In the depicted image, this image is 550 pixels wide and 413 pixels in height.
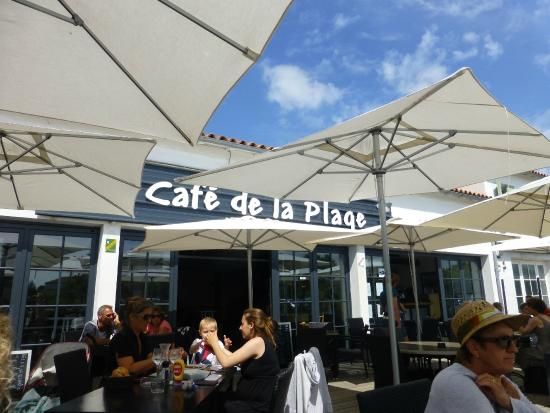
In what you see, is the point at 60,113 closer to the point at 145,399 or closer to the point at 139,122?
the point at 139,122

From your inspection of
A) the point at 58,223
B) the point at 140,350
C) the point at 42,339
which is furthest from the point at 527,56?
the point at 42,339

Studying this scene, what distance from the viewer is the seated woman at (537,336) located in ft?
16.9

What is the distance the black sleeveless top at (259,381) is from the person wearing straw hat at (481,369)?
1.88 m

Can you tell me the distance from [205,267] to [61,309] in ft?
20.6

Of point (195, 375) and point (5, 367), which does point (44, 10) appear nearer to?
point (5, 367)

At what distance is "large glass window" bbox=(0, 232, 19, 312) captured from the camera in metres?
6.45

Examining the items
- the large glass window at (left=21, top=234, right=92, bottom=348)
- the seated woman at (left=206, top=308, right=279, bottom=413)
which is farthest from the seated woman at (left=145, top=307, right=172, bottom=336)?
the seated woman at (left=206, top=308, right=279, bottom=413)

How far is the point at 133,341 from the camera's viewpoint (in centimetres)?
339

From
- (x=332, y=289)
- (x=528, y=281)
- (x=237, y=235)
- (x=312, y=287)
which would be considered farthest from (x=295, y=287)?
(x=528, y=281)

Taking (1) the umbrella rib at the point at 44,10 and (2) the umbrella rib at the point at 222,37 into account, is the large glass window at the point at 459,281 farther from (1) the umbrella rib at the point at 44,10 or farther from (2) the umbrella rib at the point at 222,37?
(1) the umbrella rib at the point at 44,10

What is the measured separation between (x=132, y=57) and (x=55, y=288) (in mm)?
5858

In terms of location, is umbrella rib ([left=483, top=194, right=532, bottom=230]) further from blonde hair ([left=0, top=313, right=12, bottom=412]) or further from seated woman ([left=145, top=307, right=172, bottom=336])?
blonde hair ([left=0, top=313, right=12, bottom=412])

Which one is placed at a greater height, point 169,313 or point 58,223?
point 58,223

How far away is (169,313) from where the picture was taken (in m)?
7.70
